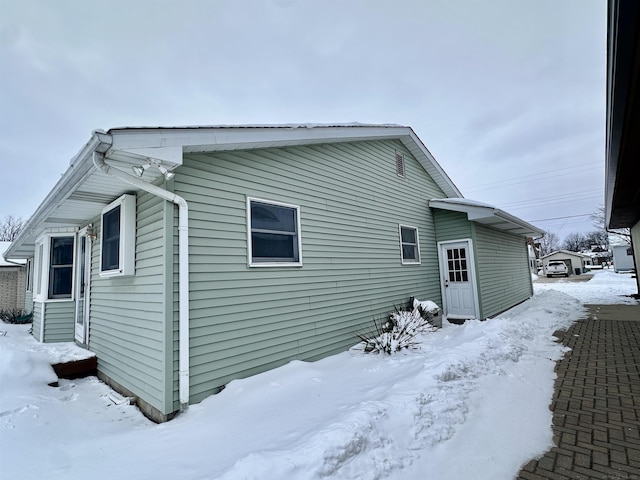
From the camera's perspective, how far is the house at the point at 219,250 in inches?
143

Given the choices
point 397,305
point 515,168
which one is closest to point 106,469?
point 397,305

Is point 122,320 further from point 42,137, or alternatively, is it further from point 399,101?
point 399,101

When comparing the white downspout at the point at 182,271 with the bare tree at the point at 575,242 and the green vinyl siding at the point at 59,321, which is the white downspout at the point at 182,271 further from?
the bare tree at the point at 575,242

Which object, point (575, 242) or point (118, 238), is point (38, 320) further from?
point (575, 242)

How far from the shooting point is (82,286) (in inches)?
253

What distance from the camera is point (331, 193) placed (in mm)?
6219

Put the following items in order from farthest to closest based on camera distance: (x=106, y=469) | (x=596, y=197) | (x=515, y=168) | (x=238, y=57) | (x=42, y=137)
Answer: (x=515, y=168) → (x=596, y=197) → (x=42, y=137) → (x=238, y=57) → (x=106, y=469)

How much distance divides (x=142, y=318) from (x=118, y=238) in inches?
53.7

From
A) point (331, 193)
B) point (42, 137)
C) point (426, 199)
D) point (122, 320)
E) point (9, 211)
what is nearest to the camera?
point (122, 320)

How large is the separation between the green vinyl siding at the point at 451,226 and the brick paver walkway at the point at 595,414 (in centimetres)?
358

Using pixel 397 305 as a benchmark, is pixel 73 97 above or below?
above

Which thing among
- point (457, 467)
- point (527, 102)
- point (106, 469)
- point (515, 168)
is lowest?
point (457, 467)

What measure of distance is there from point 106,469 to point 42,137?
17.3 meters

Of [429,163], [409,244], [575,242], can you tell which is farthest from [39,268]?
[575,242]
